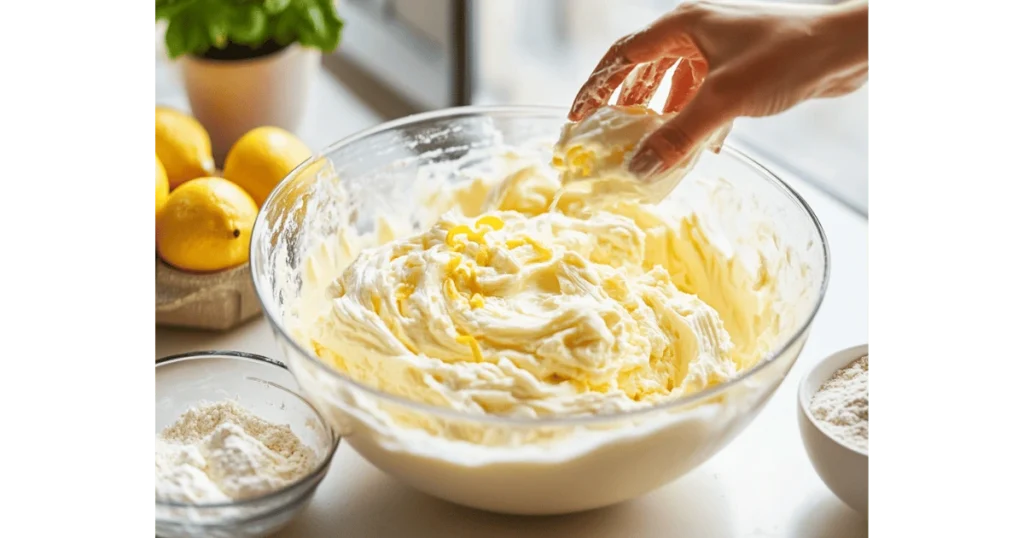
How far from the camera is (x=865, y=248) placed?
1.49m

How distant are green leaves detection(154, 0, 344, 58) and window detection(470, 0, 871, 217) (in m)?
0.34

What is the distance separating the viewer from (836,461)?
97cm

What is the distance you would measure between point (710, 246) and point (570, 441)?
0.45 m

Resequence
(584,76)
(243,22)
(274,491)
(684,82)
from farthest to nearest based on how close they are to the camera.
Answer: (584,76) → (243,22) → (684,82) → (274,491)

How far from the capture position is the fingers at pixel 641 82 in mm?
1160

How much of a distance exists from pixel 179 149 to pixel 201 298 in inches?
10.4

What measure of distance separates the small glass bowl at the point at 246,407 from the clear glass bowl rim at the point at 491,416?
0.35 ft

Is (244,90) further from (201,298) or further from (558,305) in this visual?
(558,305)

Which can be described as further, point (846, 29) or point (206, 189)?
point (206, 189)

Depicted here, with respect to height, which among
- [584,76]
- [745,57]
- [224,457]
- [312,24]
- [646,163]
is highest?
[745,57]

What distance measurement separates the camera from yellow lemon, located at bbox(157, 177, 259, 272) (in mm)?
1271

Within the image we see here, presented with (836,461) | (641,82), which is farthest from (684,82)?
(836,461)

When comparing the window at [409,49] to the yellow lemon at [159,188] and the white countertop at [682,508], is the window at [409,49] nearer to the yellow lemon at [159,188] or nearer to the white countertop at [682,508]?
the yellow lemon at [159,188]

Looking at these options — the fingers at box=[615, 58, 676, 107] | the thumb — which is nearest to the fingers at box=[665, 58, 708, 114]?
the fingers at box=[615, 58, 676, 107]
